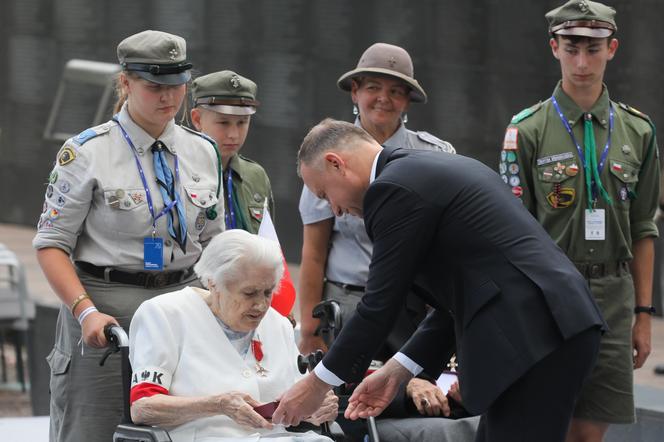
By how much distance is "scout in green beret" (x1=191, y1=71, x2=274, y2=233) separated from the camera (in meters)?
5.84

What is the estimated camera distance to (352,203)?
4.17 metres

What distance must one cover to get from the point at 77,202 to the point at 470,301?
1.49 metres

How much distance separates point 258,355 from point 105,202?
2.41 feet

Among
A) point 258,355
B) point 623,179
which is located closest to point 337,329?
point 258,355

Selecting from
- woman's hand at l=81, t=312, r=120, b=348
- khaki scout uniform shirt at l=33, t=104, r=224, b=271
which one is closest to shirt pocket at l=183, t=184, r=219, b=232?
khaki scout uniform shirt at l=33, t=104, r=224, b=271

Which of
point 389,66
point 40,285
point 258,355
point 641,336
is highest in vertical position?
point 389,66

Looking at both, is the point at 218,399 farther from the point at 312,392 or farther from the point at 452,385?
the point at 452,385

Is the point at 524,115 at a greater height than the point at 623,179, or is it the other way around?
the point at 524,115

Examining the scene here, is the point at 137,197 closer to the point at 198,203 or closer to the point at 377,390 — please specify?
the point at 198,203

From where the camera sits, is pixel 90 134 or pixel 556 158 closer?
pixel 90 134

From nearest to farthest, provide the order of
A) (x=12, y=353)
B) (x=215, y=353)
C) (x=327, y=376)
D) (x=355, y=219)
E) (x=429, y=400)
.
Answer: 1. (x=327, y=376)
2. (x=215, y=353)
3. (x=429, y=400)
4. (x=355, y=219)
5. (x=12, y=353)

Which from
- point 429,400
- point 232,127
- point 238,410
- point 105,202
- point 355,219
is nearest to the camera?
point 238,410

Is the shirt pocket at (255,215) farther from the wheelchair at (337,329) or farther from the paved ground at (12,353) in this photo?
the paved ground at (12,353)

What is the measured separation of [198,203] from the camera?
5.05 meters
